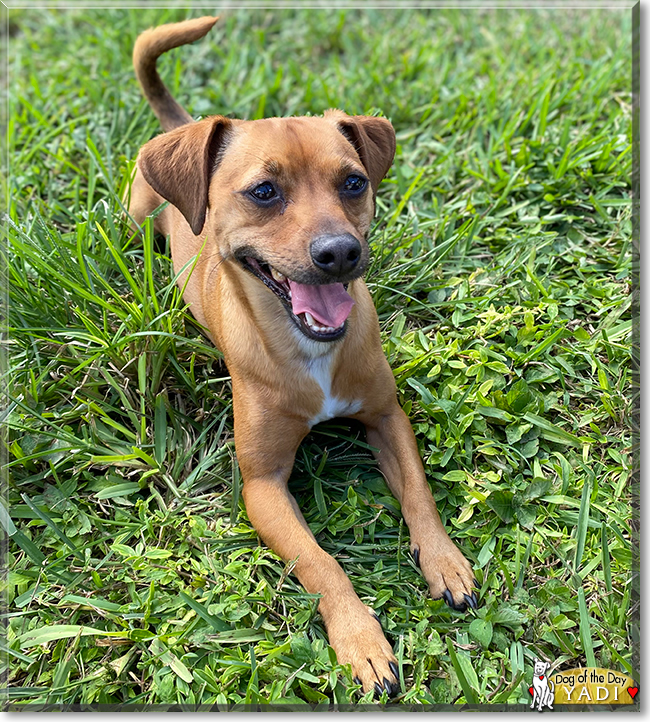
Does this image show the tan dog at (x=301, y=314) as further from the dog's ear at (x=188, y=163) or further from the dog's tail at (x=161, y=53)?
the dog's tail at (x=161, y=53)

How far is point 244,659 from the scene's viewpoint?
3189 mm

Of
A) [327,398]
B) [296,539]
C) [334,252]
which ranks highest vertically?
[334,252]

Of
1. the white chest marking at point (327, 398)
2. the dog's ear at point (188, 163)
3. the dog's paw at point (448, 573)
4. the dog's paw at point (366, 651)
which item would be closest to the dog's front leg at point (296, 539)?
the dog's paw at point (366, 651)

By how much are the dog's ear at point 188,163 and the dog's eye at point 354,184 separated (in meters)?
0.68

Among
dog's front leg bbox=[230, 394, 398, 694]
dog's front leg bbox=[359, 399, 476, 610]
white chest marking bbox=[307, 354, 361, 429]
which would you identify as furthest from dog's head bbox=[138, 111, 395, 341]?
dog's front leg bbox=[359, 399, 476, 610]

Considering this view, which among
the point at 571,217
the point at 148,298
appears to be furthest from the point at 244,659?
the point at 571,217

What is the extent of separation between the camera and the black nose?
3.06 metres

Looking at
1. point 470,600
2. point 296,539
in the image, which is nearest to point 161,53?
point 296,539

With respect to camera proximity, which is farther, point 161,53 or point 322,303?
point 161,53

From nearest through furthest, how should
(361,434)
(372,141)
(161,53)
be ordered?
(372,141), (361,434), (161,53)

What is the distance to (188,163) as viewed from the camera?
11.4 ft

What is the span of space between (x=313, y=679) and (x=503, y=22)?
6275mm
